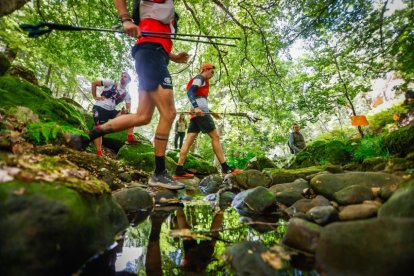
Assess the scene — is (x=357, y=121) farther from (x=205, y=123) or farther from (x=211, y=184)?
(x=211, y=184)

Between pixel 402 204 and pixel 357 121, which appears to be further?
pixel 357 121

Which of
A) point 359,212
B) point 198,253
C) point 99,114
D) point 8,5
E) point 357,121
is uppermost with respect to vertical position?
point 357,121

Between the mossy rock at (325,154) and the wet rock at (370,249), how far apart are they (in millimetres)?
5952

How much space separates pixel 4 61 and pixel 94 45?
236 cm

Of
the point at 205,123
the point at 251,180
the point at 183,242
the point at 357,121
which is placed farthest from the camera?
the point at 357,121

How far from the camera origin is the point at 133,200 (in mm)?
2857

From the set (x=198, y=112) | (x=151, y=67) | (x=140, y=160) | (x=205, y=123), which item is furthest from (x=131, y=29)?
(x=140, y=160)

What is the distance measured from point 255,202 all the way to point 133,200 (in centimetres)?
144

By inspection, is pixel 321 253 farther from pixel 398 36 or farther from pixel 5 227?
pixel 398 36

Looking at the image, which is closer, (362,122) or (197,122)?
(197,122)

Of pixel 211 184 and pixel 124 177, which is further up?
pixel 124 177

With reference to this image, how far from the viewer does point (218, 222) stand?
2.48 metres

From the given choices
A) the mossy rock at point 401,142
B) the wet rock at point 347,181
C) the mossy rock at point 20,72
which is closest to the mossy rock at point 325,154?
the mossy rock at point 401,142

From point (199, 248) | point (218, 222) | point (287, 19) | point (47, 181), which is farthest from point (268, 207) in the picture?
point (287, 19)
